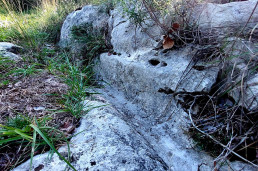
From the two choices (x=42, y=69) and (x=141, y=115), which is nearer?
(x=141, y=115)

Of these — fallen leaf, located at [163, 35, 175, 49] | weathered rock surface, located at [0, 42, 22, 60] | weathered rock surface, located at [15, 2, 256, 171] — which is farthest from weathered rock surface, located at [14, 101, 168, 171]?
weathered rock surface, located at [0, 42, 22, 60]

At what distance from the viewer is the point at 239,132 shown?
110 centimetres

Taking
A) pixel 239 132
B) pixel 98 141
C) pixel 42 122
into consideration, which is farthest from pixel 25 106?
pixel 239 132

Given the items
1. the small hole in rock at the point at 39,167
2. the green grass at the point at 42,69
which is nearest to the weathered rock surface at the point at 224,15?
the green grass at the point at 42,69

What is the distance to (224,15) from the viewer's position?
171 cm

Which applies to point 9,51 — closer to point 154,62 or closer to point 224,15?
point 154,62

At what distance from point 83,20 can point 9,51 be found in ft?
5.16

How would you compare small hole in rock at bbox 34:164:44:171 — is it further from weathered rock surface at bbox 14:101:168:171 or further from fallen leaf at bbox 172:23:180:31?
fallen leaf at bbox 172:23:180:31

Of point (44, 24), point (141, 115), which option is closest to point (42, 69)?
point (141, 115)

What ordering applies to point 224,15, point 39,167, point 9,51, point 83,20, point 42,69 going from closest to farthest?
point 39,167
point 224,15
point 42,69
point 9,51
point 83,20

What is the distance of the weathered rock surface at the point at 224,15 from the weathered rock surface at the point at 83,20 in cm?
191

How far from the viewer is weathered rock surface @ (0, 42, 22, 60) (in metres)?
2.43

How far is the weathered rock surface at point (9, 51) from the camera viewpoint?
2.43m

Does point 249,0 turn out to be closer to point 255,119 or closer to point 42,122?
point 255,119
